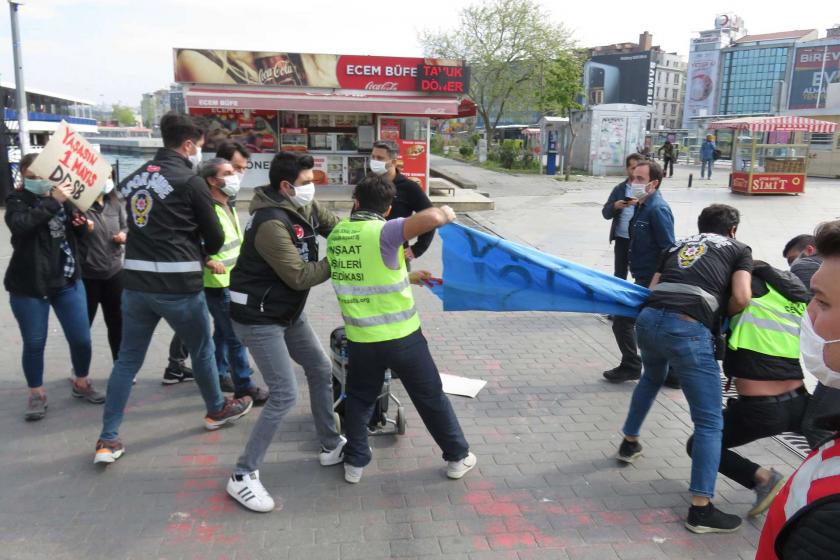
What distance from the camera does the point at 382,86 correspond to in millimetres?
18531

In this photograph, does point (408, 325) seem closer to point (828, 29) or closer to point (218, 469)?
point (218, 469)

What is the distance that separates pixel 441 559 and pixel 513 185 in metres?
22.5

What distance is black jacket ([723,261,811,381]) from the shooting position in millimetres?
3311

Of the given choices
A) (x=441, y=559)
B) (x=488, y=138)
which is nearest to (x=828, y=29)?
(x=488, y=138)

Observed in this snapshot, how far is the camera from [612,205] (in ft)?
21.7

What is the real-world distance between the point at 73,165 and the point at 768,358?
172 inches

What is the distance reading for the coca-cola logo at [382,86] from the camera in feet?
60.6

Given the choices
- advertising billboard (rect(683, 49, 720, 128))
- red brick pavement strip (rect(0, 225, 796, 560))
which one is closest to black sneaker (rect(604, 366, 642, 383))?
red brick pavement strip (rect(0, 225, 796, 560))

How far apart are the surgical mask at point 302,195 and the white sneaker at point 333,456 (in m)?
1.56

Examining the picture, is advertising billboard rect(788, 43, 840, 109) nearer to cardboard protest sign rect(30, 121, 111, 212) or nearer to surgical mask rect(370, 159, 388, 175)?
surgical mask rect(370, 159, 388, 175)

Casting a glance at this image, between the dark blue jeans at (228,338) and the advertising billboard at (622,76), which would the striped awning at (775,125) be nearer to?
the dark blue jeans at (228,338)

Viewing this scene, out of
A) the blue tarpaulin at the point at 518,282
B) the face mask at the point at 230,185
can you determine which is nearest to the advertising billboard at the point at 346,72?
the face mask at the point at 230,185

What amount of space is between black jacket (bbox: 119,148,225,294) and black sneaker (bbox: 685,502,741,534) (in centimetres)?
314

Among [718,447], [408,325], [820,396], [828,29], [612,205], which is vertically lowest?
[718,447]
